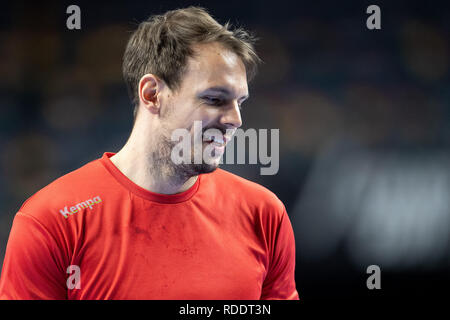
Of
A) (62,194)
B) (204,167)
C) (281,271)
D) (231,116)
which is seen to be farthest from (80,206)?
(281,271)

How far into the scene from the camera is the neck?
1.15m

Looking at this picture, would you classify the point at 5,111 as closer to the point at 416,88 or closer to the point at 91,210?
the point at 91,210

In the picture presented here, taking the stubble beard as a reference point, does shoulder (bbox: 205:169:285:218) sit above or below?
below

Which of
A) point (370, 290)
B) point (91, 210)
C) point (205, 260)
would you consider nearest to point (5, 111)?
point (91, 210)

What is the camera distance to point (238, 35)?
1.24m

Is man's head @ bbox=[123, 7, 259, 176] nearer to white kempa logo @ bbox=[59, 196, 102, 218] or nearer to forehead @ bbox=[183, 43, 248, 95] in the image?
forehead @ bbox=[183, 43, 248, 95]

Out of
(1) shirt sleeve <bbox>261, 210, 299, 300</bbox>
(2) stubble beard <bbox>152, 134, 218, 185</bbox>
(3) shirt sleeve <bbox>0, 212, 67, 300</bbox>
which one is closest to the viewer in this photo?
(3) shirt sleeve <bbox>0, 212, 67, 300</bbox>

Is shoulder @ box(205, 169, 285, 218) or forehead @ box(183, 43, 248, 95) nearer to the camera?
forehead @ box(183, 43, 248, 95)

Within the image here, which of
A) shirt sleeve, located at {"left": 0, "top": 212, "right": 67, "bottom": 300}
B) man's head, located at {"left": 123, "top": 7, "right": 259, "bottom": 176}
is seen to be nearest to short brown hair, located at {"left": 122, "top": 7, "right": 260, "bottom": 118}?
man's head, located at {"left": 123, "top": 7, "right": 259, "bottom": 176}

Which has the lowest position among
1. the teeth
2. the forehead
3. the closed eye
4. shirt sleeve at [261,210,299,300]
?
shirt sleeve at [261,210,299,300]

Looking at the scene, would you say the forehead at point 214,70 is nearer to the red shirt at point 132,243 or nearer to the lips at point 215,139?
the lips at point 215,139

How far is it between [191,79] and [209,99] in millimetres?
65

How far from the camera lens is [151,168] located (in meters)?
1.16

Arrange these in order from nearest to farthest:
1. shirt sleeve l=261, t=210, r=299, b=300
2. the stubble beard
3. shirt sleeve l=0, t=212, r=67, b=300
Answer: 1. shirt sleeve l=0, t=212, r=67, b=300
2. the stubble beard
3. shirt sleeve l=261, t=210, r=299, b=300
